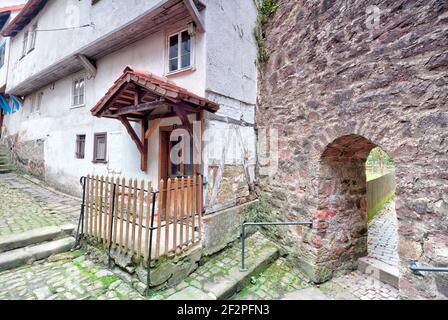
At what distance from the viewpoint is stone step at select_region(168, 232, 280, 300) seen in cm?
318

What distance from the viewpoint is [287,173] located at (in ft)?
15.7

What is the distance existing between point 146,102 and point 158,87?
839 mm

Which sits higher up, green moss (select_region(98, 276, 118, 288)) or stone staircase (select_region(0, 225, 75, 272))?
stone staircase (select_region(0, 225, 75, 272))

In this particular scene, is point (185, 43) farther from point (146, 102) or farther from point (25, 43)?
point (25, 43)

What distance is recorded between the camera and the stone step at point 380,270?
396 cm

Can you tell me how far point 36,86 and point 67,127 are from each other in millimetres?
3770

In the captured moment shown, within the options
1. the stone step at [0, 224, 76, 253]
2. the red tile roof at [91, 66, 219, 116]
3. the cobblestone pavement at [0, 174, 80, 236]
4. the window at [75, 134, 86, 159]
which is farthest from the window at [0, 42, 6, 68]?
the red tile roof at [91, 66, 219, 116]

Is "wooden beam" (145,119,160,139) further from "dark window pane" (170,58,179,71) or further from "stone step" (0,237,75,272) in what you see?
"stone step" (0,237,75,272)

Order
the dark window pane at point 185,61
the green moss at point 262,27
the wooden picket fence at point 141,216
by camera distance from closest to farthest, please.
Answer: the wooden picket fence at point 141,216 < the dark window pane at point 185,61 < the green moss at point 262,27

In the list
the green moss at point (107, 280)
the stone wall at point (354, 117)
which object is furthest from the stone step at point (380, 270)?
the green moss at point (107, 280)

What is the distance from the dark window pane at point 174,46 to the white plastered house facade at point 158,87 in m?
0.03

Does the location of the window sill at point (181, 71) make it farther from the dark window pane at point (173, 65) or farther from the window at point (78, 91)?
the window at point (78, 91)

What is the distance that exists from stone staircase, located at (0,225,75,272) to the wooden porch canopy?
2077mm
